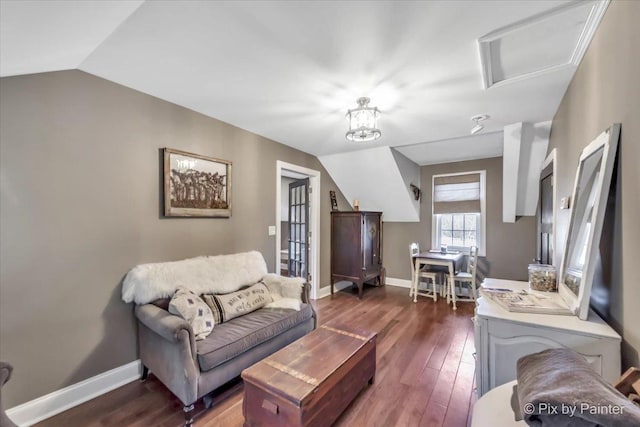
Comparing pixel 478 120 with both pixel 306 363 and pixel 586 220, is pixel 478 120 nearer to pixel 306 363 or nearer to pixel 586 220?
pixel 586 220

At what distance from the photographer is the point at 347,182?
15.5 ft

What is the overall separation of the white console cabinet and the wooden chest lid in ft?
2.53

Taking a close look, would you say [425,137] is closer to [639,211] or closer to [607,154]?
[607,154]

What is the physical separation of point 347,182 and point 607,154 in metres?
3.61

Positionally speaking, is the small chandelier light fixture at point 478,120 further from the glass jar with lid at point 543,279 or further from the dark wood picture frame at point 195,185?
the dark wood picture frame at point 195,185

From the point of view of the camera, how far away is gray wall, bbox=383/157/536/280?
412 cm

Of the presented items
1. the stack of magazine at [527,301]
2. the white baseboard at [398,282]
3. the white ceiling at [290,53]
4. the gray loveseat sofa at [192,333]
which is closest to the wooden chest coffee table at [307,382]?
the gray loveseat sofa at [192,333]

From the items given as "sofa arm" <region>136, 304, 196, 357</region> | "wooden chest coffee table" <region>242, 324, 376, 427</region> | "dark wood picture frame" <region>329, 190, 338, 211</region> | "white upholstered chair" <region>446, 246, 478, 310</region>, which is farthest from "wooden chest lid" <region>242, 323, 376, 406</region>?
"dark wood picture frame" <region>329, 190, 338, 211</region>

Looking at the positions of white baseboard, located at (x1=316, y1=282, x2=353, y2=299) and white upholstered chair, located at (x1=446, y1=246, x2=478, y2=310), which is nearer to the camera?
white upholstered chair, located at (x1=446, y1=246, x2=478, y2=310)

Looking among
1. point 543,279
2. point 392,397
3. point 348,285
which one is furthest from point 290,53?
point 348,285

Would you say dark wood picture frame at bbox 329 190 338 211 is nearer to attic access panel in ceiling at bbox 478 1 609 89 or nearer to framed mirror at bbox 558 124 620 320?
attic access panel in ceiling at bbox 478 1 609 89

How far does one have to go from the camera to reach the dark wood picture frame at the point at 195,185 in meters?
2.41

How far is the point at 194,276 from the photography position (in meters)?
2.32

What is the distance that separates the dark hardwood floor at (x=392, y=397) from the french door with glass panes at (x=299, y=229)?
1.72m
